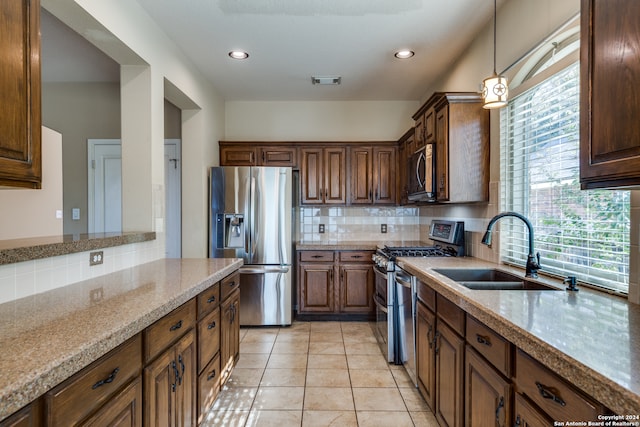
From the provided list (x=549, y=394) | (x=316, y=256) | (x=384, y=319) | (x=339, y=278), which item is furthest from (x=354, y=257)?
(x=549, y=394)

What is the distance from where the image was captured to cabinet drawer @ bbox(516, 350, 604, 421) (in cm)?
84

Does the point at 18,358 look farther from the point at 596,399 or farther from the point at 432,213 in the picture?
the point at 432,213

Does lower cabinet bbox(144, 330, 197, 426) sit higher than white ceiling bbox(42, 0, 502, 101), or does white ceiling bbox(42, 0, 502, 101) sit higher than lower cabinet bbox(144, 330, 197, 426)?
white ceiling bbox(42, 0, 502, 101)

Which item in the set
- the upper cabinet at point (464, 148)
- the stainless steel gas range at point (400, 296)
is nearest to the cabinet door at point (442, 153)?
the upper cabinet at point (464, 148)

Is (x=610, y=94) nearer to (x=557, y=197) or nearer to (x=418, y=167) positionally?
(x=557, y=197)

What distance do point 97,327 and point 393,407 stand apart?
1868 millimetres

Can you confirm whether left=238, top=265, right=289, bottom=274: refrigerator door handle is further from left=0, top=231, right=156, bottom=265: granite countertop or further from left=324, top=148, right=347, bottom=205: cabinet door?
left=0, top=231, right=156, bottom=265: granite countertop

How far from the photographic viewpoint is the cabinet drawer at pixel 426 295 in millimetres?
1991

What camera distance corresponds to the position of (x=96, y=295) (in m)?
1.50

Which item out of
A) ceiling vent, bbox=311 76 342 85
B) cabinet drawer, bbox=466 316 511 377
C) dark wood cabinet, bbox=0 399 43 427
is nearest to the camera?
dark wood cabinet, bbox=0 399 43 427

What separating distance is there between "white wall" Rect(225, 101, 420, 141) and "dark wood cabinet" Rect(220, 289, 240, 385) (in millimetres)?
2540

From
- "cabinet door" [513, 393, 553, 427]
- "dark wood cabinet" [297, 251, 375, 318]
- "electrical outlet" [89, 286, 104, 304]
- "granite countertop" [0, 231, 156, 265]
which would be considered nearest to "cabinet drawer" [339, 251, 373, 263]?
"dark wood cabinet" [297, 251, 375, 318]

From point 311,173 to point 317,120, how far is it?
2.60 ft

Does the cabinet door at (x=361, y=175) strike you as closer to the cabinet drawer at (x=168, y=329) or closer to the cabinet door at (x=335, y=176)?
the cabinet door at (x=335, y=176)
